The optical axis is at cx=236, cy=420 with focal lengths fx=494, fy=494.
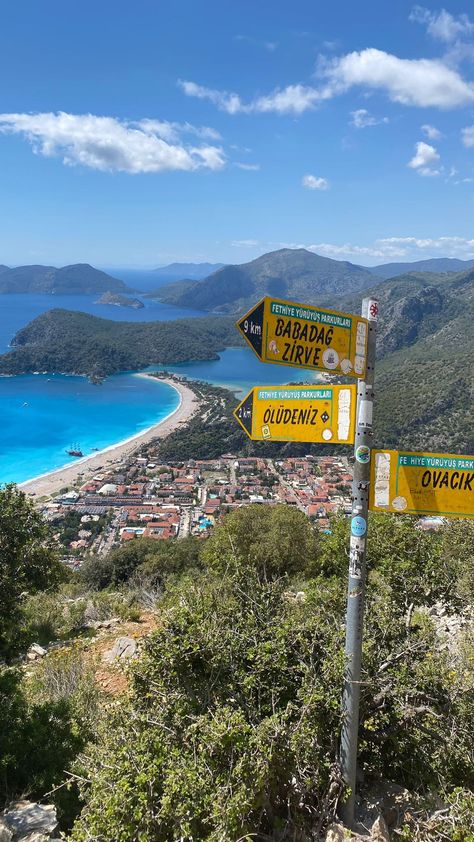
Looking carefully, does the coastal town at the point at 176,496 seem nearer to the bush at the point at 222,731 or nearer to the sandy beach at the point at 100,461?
the sandy beach at the point at 100,461

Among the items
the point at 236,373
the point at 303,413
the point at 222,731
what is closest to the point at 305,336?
the point at 303,413

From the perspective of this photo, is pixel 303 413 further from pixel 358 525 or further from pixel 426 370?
pixel 426 370

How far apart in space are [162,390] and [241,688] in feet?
274

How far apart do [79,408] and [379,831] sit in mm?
74408

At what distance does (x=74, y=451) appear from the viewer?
172ft

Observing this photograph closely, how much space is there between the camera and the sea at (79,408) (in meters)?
52.4

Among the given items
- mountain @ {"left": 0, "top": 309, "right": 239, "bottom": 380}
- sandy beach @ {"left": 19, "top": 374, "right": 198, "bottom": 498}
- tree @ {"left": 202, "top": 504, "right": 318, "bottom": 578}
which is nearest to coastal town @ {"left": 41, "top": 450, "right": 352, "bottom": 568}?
sandy beach @ {"left": 19, "top": 374, "right": 198, "bottom": 498}

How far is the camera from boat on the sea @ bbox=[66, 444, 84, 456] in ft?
170

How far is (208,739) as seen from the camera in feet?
10.1

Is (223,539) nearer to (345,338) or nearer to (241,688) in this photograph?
(241,688)

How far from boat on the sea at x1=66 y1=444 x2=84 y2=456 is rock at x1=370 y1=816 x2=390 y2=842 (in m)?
51.6

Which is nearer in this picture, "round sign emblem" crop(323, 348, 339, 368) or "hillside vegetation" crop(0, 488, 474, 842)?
"round sign emblem" crop(323, 348, 339, 368)

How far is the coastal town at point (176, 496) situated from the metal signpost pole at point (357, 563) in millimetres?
26766

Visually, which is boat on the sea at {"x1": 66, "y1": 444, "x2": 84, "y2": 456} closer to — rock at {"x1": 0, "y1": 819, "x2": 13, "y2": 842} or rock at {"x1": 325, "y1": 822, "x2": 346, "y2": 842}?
rock at {"x1": 0, "y1": 819, "x2": 13, "y2": 842}
